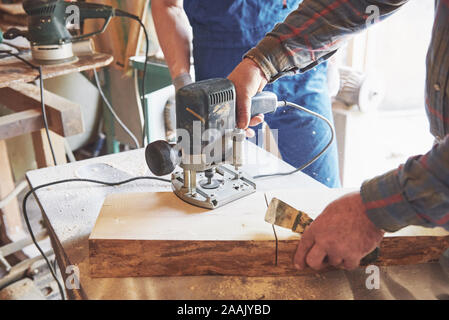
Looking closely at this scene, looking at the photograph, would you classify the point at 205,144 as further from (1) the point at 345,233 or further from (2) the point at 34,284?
(2) the point at 34,284

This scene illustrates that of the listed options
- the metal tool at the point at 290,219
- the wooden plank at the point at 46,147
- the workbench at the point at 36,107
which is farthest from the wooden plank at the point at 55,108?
the metal tool at the point at 290,219

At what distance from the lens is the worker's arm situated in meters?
1.44

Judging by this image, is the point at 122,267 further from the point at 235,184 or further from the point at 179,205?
the point at 235,184

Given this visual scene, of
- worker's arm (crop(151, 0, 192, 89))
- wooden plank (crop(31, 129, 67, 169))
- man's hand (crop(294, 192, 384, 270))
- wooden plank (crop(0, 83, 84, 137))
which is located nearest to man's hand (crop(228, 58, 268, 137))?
man's hand (crop(294, 192, 384, 270))

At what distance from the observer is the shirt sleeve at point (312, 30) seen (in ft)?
3.25

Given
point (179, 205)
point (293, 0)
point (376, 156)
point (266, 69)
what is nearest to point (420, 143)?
point (376, 156)

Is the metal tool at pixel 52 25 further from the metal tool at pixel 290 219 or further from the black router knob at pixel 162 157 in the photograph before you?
the metal tool at pixel 290 219

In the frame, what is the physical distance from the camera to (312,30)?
41.1 inches

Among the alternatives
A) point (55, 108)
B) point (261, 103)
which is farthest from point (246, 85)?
point (55, 108)

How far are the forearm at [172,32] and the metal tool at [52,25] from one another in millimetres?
339

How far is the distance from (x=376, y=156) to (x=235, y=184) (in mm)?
2004

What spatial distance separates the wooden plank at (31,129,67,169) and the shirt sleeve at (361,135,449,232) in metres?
1.32

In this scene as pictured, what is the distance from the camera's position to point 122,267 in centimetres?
86
